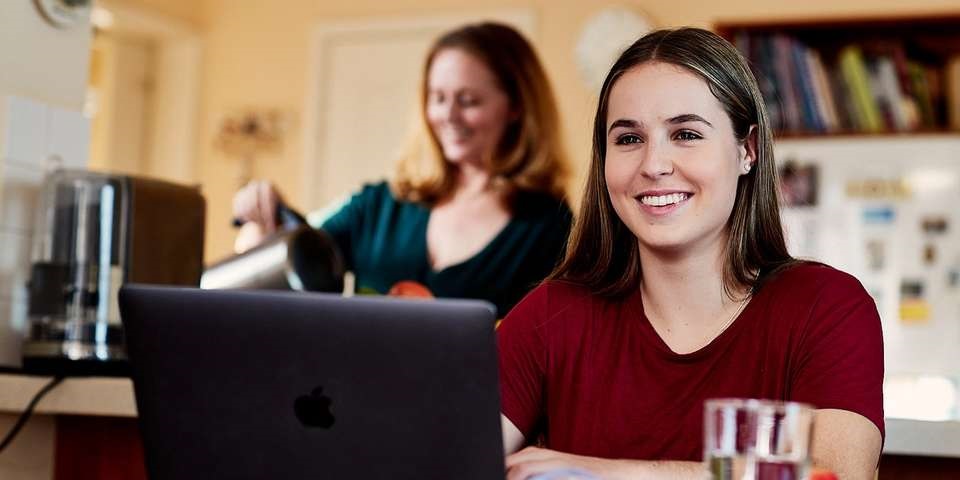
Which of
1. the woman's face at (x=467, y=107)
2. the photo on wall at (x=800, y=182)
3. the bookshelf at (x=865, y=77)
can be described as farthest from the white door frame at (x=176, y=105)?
the woman's face at (x=467, y=107)

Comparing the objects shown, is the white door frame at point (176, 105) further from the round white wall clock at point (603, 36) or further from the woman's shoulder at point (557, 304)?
the woman's shoulder at point (557, 304)

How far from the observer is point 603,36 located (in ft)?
14.5

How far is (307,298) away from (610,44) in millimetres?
3488

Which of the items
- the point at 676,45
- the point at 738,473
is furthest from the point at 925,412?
the point at 738,473


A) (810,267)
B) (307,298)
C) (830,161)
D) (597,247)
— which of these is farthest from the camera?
(830,161)

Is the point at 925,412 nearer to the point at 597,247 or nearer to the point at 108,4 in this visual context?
the point at 597,247

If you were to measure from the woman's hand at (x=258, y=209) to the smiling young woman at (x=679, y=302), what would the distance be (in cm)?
87

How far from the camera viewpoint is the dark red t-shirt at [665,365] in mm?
1359

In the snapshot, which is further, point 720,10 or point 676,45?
point 720,10

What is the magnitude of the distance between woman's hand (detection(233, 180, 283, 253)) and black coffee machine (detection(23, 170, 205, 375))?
184mm

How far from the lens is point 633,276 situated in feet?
5.13

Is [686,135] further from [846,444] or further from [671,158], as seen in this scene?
[846,444]

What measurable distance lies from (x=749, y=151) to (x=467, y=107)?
3.30 ft

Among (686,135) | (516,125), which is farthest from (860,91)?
(686,135)
